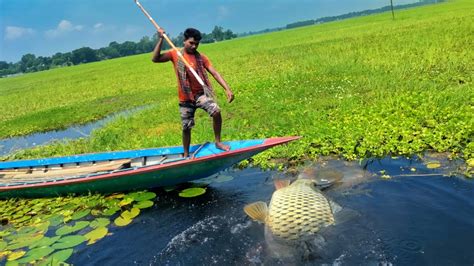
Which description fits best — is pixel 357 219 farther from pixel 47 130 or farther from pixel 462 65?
pixel 47 130

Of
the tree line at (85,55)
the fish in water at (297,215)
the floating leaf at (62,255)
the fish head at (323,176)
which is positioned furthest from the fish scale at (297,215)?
the tree line at (85,55)

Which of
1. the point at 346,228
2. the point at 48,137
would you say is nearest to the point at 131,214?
the point at 346,228

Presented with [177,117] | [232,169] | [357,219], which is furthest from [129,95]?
[357,219]

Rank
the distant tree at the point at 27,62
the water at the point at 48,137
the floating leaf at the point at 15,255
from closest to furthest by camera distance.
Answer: the floating leaf at the point at 15,255
the water at the point at 48,137
the distant tree at the point at 27,62

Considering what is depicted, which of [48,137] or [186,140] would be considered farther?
[48,137]

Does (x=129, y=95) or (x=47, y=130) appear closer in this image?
(x=47, y=130)

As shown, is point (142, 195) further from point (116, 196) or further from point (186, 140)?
point (186, 140)

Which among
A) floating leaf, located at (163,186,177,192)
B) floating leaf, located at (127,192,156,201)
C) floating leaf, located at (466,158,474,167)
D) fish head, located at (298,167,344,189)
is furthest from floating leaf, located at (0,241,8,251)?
floating leaf, located at (466,158,474,167)

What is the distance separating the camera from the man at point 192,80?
246 inches

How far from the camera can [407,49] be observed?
16.7m

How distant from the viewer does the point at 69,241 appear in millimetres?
5492

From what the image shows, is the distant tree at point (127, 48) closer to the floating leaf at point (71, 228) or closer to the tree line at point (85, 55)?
the tree line at point (85, 55)

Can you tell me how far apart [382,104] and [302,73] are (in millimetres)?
6152

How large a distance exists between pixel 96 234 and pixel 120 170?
1270 mm
